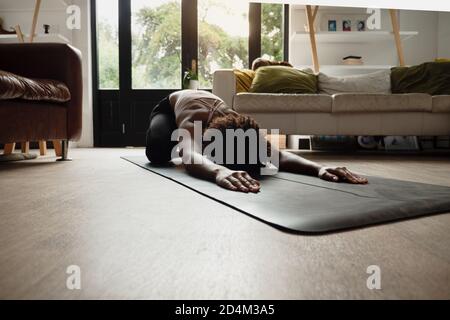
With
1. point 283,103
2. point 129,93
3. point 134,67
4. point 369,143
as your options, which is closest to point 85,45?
point 134,67

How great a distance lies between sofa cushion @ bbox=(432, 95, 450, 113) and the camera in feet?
9.64

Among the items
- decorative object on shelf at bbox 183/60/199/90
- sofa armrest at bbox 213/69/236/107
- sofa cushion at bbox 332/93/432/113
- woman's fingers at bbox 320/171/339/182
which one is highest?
decorative object on shelf at bbox 183/60/199/90

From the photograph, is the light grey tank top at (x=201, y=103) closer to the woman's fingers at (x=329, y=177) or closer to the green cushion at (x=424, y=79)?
the woman's fingers at (x=329, y=177)

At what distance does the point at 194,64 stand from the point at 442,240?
14.0 feet

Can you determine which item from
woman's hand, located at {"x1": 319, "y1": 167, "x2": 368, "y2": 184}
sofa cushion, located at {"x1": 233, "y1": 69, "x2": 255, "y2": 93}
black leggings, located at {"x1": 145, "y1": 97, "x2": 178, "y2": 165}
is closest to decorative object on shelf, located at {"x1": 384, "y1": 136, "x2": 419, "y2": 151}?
sofa cushion, located at {"x1": 233, "y1": 69, "x2": 255, "y2": 93}

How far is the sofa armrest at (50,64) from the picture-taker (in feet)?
8.40

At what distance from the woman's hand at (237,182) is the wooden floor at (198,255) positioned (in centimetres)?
15

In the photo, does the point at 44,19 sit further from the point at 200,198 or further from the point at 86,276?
the point at 86,276

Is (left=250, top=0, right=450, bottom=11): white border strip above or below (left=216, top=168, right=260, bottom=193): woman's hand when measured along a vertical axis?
above

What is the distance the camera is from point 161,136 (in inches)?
77.9

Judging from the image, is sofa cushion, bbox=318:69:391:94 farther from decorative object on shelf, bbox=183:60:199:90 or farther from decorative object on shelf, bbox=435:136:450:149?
decorative object on shelf, bbox=183:60:199:90

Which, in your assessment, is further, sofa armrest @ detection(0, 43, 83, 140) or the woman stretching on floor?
sofa armrest @ detection(0, 43, 83, 140)

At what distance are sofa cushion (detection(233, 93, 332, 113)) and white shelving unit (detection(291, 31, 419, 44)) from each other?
5.51 feet

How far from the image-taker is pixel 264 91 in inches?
127
